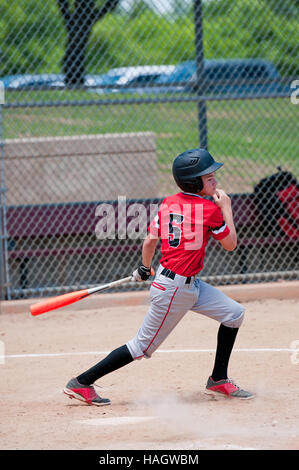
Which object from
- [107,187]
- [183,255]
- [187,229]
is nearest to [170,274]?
[183,255]

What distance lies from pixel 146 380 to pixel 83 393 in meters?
0.70

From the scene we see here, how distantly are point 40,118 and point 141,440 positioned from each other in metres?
8.84

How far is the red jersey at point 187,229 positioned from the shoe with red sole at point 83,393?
2.95 ft

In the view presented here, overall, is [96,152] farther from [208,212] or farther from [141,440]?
[141,440]

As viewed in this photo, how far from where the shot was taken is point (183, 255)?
405cm

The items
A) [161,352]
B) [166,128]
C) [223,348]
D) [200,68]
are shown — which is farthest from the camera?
[166,128]

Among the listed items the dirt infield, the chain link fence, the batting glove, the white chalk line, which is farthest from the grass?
the batting glove

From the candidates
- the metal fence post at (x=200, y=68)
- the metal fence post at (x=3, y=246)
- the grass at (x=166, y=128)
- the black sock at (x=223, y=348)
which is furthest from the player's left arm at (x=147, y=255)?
the grass at (x=166, y=128)

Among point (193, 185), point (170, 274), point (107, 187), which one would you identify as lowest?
point (170, 274)

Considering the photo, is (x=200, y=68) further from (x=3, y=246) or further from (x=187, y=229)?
(x=187, y=229)

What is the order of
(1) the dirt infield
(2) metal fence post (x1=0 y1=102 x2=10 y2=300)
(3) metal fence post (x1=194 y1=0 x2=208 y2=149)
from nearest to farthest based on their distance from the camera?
(1) the dirt infield
(2) metal fence post (x1=0 y1=102 x2=10 y2=300)
(3) metal fence post (x1=194 y1=0 x2=208 y2=149)

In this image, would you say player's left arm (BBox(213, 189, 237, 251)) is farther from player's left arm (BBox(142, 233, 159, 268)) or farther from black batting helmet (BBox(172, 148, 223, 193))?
player's left arm (BBox(142, 233, 159, 268))

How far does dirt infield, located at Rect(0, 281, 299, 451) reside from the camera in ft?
11.9

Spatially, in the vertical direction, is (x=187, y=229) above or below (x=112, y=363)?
above
